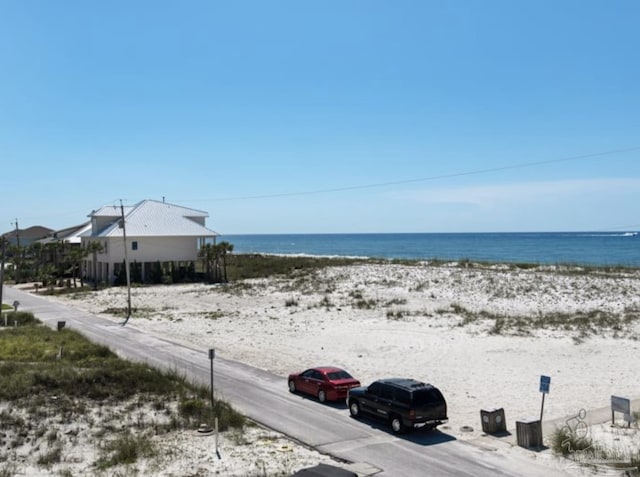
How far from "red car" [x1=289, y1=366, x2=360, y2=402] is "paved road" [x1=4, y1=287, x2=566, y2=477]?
1.18 feet

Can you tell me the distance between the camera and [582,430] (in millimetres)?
17156

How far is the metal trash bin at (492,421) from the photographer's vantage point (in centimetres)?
1731

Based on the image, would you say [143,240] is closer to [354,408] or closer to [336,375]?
[336,375]

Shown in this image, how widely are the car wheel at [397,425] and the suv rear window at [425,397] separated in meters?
0.70

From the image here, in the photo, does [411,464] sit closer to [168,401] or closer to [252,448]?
[252,448]

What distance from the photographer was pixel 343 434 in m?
17.2

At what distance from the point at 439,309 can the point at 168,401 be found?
86.8 ft

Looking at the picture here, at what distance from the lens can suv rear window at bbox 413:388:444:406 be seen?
17.0m

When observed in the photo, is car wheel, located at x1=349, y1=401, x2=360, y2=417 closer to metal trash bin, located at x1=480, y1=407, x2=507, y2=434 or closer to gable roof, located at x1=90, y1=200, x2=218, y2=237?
metal trash bin, located at x1=480, y1=407, x2=507, y2=434

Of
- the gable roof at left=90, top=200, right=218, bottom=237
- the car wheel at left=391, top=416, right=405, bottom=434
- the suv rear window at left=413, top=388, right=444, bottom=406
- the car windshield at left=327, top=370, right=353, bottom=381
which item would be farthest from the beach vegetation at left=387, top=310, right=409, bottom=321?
the gable roof at left=90, top=200, right=218, bottom=237

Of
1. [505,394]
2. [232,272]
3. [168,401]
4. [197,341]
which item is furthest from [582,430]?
[232,272]

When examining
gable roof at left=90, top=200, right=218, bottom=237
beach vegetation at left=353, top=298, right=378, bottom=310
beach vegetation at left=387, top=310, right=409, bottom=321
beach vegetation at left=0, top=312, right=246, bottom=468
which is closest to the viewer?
beach vegetation at left=0, top=312, right=246, bottom=468

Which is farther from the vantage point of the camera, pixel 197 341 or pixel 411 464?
pixel 197 341

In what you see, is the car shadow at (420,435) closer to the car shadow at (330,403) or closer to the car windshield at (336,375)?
the car shadow at (330,403)
